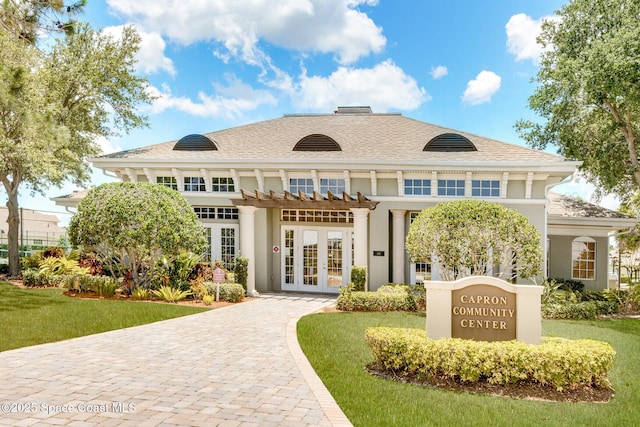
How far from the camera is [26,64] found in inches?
769

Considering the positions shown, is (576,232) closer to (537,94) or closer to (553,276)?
(553,276)

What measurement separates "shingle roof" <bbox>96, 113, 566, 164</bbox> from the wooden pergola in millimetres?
1654

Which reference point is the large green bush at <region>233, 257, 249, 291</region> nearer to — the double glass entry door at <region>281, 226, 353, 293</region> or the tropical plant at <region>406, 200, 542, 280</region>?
the double glass entry door at <region>281, 226, 353, 293</region>

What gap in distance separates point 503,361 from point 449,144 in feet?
39.0

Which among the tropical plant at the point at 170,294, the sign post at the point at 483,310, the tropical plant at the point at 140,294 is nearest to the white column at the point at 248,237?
the tropical plant at the point at 170,294

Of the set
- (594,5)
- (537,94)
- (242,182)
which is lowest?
(242,182)

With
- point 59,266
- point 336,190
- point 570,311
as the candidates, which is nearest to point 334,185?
point 336,190

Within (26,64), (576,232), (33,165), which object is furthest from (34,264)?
(576,232)

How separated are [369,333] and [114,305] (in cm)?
864

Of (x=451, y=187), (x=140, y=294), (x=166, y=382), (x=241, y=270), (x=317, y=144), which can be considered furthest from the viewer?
(x=317, y=144)

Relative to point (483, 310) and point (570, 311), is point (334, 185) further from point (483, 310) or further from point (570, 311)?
point (483, 310)

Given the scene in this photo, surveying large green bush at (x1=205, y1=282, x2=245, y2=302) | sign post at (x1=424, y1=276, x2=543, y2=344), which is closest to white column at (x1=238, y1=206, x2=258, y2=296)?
large green bush at (x1=205, y1=282, x2=245, y2=302)

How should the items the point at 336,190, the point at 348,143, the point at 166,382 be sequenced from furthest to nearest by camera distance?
1. the point at 348,143
2. the point at 336,190
3. the point at 166,382

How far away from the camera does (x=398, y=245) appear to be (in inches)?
666
